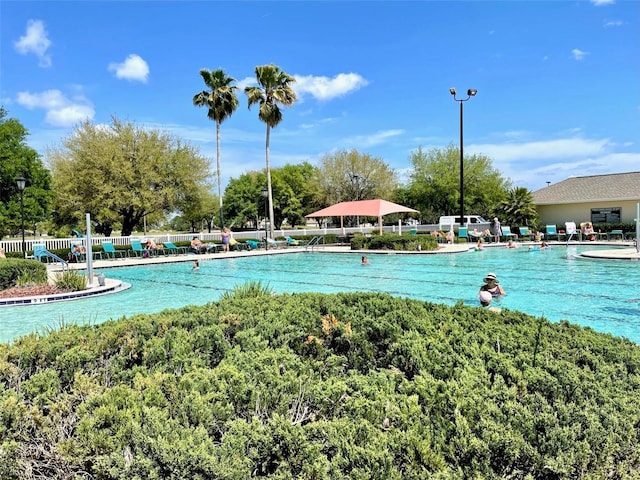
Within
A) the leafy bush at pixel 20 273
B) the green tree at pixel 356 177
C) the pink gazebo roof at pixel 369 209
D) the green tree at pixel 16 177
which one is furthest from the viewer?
the green tree at pixel 356 177

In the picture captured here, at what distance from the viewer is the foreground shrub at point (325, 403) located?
7.45ft

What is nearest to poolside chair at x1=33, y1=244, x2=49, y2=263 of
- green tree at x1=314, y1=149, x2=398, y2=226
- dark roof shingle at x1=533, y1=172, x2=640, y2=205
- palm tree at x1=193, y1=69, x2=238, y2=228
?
palm tree at x1=193, y1=69, x2=238, y2=228

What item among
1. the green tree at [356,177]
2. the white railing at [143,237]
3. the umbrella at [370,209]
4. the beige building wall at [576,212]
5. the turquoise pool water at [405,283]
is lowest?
the turquoise pool water at [405,283]

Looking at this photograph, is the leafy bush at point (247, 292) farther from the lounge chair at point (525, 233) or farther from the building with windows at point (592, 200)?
the building with windows at point (592, 200)

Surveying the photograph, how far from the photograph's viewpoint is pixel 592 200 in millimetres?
34438

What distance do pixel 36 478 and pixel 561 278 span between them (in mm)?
15529

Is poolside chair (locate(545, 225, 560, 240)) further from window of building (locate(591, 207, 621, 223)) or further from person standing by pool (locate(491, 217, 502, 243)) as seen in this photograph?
window of building (locate(591, 207, 621, 223))

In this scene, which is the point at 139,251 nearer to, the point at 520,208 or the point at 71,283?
the point at 71,283

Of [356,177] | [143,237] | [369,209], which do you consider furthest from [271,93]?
[356,177]

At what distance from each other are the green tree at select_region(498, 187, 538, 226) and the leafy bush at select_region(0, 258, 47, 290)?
31051mm

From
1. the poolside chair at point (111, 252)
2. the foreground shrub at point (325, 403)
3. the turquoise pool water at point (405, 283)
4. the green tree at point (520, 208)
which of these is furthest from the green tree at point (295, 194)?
the foreground shrub at point (325, 403)

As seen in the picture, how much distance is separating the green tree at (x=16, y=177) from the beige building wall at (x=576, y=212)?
37.0 meters

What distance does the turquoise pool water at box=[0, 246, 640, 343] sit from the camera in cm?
1023

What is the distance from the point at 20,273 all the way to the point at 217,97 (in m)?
23.8
